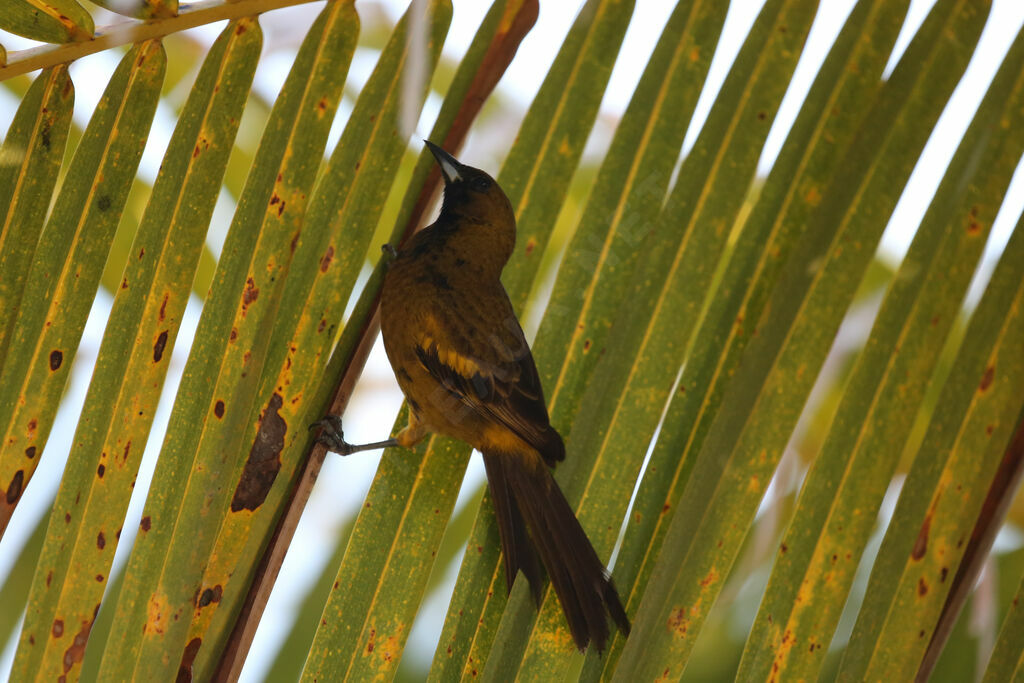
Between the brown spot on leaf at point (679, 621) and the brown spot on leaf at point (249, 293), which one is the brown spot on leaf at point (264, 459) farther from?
the brown spot on leaf at point (679, 621)

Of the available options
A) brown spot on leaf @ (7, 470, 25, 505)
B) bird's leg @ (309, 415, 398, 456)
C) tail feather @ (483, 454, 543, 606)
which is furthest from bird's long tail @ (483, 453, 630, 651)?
brown spot on leaf @ (7, 470, 25, 505)

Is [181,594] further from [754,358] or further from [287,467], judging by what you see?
[754,358]

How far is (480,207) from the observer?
2441 millimetres

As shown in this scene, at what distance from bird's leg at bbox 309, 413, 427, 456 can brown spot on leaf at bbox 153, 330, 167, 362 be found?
11.8 inches

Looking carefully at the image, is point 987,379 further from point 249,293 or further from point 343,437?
point 249,293

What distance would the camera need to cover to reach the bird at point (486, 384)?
66.9 inches

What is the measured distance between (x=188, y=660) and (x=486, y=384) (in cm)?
94

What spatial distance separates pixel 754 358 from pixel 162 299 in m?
1.06

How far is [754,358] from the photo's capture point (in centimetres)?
163

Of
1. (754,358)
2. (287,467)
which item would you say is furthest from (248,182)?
(754,358)

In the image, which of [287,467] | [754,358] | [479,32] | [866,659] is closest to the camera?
[866,659]

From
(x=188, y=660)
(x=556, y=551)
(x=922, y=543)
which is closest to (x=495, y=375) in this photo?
(x=556, y=551)

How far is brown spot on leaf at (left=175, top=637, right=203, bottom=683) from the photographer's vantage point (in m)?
1.59

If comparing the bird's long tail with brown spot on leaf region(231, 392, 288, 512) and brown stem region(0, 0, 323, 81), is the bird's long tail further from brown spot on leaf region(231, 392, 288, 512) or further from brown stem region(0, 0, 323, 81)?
brown stem region(0, 0, 323, 81)
